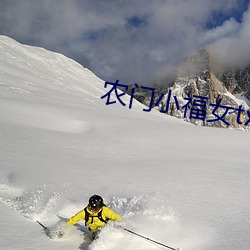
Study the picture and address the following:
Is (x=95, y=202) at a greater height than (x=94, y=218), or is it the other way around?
(x=95, y=202)

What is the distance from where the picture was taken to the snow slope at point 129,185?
5043 millimetres

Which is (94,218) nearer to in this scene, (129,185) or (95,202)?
(95,202)

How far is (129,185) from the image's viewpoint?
733cm

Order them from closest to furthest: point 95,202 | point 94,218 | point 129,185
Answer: point 95,202 < point 94,218 < point 129,185

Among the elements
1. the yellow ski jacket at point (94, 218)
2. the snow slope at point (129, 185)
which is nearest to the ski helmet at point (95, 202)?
the yellow ski jacket at point (94, 218)

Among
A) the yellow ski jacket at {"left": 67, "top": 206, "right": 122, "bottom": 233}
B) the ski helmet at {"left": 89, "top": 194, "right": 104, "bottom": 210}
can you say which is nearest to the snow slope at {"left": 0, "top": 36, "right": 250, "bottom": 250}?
the yellow ski jacket at {"left": 67, "top": 206, "right": 122, "bottom": 233}

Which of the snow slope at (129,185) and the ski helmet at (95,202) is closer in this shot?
the snow slope at (129,185)

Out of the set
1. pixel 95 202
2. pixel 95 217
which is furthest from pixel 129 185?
pixel 95 202

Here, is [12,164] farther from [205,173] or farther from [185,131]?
[185,131]

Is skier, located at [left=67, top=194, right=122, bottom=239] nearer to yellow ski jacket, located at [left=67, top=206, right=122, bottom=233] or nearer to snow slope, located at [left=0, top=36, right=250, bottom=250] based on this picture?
yellow ski jacket, located at [left=67, top=206, right=122, bottom=233]

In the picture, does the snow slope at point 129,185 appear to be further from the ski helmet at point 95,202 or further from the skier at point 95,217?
the ski helmet at point 95,202

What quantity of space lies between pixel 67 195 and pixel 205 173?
3.93 meters

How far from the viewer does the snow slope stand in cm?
504

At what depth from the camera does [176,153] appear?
10758 mm
